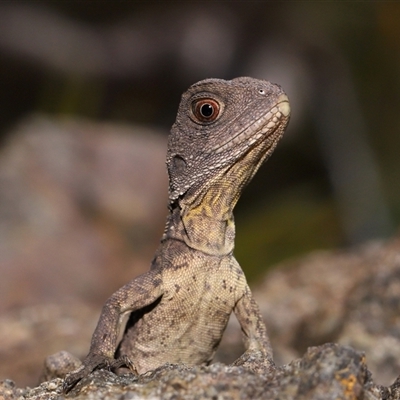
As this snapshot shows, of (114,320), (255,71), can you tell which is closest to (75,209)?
(255,71)

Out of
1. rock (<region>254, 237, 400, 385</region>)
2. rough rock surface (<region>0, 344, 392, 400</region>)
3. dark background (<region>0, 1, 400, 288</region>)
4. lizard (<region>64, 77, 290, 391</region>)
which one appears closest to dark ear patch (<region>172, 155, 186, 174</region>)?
lizard (<region>64, 77, 290, 391</region>)

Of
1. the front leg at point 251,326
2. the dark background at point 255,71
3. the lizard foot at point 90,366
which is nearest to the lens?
the lizard foot at point 90,366

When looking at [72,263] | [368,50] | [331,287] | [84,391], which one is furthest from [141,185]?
[84,391]

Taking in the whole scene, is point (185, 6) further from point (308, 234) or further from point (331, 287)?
point (331, 287)

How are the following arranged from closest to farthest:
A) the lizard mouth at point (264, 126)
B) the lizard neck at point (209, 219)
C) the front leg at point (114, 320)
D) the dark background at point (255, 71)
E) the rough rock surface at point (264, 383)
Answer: the rough rock surface at point (264, 383) < the front leg at point (114, 320) < the lizard mouth at point (264, 126) < the lizard neck at point (209, 219) < the dark background at point (255, 71)

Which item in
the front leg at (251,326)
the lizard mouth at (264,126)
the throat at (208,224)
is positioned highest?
the lizard mouth at (264,126)

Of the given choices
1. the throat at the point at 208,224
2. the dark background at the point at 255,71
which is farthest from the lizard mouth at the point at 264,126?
the dark background at the point at 255,71

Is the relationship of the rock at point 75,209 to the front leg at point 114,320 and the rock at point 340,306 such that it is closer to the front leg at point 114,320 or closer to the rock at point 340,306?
the rock at point 340,306

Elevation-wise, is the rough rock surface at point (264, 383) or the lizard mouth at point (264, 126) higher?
the lizard mouth at point (264, 126)
